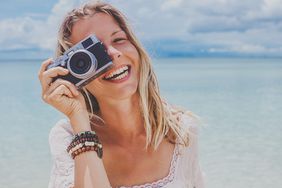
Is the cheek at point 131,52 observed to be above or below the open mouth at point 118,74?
above

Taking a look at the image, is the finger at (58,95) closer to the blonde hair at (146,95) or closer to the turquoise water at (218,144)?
the blonde hair at (146,95)

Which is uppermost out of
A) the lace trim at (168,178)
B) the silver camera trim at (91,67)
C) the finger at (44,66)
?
A: the finger at (44,66)

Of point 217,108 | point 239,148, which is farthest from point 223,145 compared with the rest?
point 217,108

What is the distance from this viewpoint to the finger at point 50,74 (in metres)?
2.02

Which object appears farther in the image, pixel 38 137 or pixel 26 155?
pixel 38 137

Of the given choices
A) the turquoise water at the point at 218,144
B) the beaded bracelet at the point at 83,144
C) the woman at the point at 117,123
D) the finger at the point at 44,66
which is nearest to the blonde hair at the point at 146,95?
the woman at the point at 117,123

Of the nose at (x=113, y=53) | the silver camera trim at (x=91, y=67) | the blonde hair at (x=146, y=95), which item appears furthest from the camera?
the blonde hair at (x=146, y=95)

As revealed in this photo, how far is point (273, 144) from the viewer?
6.46 meters

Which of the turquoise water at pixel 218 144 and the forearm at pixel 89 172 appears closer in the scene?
the forearm at pixel 89 172

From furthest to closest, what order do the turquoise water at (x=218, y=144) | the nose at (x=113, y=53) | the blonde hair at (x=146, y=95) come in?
the turquoise water at (x=218, y=144), the blonde hair at (x=146, y=95), the nose at (x=113, y=53)

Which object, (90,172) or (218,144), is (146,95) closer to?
(90,172)

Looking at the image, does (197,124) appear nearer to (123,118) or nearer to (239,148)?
(123,118)

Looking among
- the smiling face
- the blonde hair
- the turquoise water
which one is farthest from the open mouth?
the turquoise water

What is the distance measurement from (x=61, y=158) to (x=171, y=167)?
1.38ft
